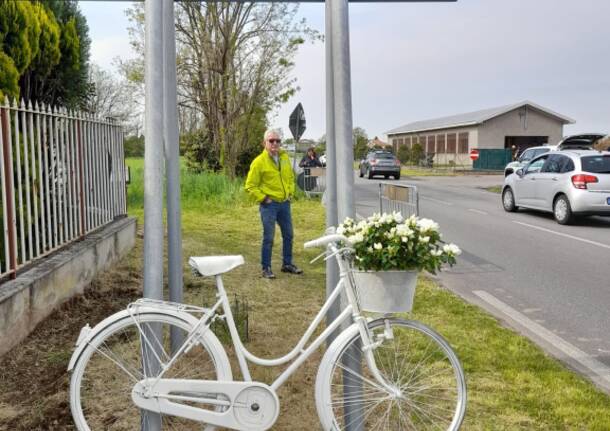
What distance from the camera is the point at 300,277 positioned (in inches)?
309

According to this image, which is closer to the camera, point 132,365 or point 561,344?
point 132,365

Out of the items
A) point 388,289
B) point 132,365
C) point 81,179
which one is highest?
point 81,179

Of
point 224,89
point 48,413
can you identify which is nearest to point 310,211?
point 224,89

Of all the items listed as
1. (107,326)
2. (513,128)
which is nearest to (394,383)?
(107,326)

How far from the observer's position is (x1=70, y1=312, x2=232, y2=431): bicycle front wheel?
2.98m

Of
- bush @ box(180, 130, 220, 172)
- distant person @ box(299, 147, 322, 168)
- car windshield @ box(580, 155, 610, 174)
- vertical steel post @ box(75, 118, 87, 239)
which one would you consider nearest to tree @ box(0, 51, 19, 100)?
vertical steel post @ box(75, 118, 87, 239)

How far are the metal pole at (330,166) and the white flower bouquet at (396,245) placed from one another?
0.51m

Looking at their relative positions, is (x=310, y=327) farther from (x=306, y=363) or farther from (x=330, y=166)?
(x=306, y=363)

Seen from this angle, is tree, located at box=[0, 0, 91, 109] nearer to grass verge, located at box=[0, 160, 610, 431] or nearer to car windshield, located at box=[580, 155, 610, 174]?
grass verge, located at box=[0, 160, 610, 431]

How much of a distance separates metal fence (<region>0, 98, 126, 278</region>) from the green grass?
4.60 feet

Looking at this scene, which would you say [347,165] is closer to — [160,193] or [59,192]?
[160,193]

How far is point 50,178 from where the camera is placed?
21.4 feet

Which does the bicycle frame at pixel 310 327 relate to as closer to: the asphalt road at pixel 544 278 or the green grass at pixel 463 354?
the green grass at pixel 463 354

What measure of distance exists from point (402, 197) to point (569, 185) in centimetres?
652
